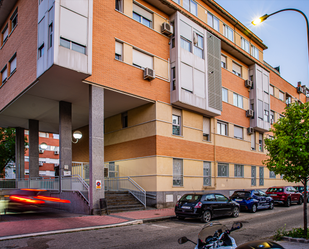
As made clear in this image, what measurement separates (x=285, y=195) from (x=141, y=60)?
47.9 feet

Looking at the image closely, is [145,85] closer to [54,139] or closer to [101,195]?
[101,195]

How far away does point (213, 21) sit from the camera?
82.5 ft

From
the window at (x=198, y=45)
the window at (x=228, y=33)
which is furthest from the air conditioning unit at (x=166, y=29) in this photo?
→ the window at (x=228, y=33)

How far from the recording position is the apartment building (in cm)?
1452

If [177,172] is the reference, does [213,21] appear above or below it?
above

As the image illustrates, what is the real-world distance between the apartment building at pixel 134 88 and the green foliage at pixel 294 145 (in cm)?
879

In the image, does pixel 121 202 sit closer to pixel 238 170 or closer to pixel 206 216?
pixel 206 216

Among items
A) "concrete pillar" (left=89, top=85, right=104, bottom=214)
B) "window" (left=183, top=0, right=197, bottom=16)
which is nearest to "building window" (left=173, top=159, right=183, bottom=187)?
"concrete pillar" (left=89, top=85, right=104, bottom=214)

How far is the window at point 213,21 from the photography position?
2465cm

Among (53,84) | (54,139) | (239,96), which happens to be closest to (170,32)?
(53,84)

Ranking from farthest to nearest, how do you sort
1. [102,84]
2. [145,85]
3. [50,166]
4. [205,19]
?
[50,166] < [205,19] < [145,85] < [102,84]

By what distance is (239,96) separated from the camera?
89.4ft

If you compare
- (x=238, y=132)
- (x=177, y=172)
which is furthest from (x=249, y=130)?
(x=177, y=172)

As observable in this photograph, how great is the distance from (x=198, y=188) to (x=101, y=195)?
8.67m
